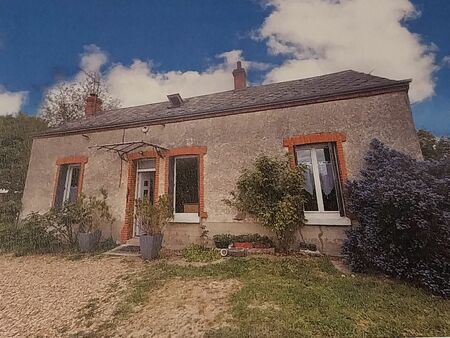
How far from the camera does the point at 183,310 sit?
369 centimetres

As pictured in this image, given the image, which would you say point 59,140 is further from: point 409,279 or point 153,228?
point 409,279

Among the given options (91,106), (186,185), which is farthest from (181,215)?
(91,106)

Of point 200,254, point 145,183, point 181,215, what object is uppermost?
point 145,183

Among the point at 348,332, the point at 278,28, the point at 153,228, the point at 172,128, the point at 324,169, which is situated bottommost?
the point at 348,332

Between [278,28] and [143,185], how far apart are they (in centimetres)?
827

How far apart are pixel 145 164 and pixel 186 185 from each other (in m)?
2.01

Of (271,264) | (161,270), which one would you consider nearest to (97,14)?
(161,270)

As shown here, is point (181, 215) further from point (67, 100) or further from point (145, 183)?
point (67, 100)

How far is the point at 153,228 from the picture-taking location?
6.85m

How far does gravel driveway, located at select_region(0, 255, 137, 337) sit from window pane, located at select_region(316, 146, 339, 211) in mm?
5740

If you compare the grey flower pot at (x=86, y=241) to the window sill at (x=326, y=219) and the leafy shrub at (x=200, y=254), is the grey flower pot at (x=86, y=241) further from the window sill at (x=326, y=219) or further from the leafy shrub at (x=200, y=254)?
the window sill at (x=326, y=219)

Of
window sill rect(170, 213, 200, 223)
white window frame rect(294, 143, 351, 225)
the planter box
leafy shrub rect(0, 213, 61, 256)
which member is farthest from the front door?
white window frame rect(294, 143, 351, 225)

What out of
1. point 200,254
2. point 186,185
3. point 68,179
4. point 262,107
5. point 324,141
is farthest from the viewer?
point 68,179

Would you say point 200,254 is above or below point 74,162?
below
